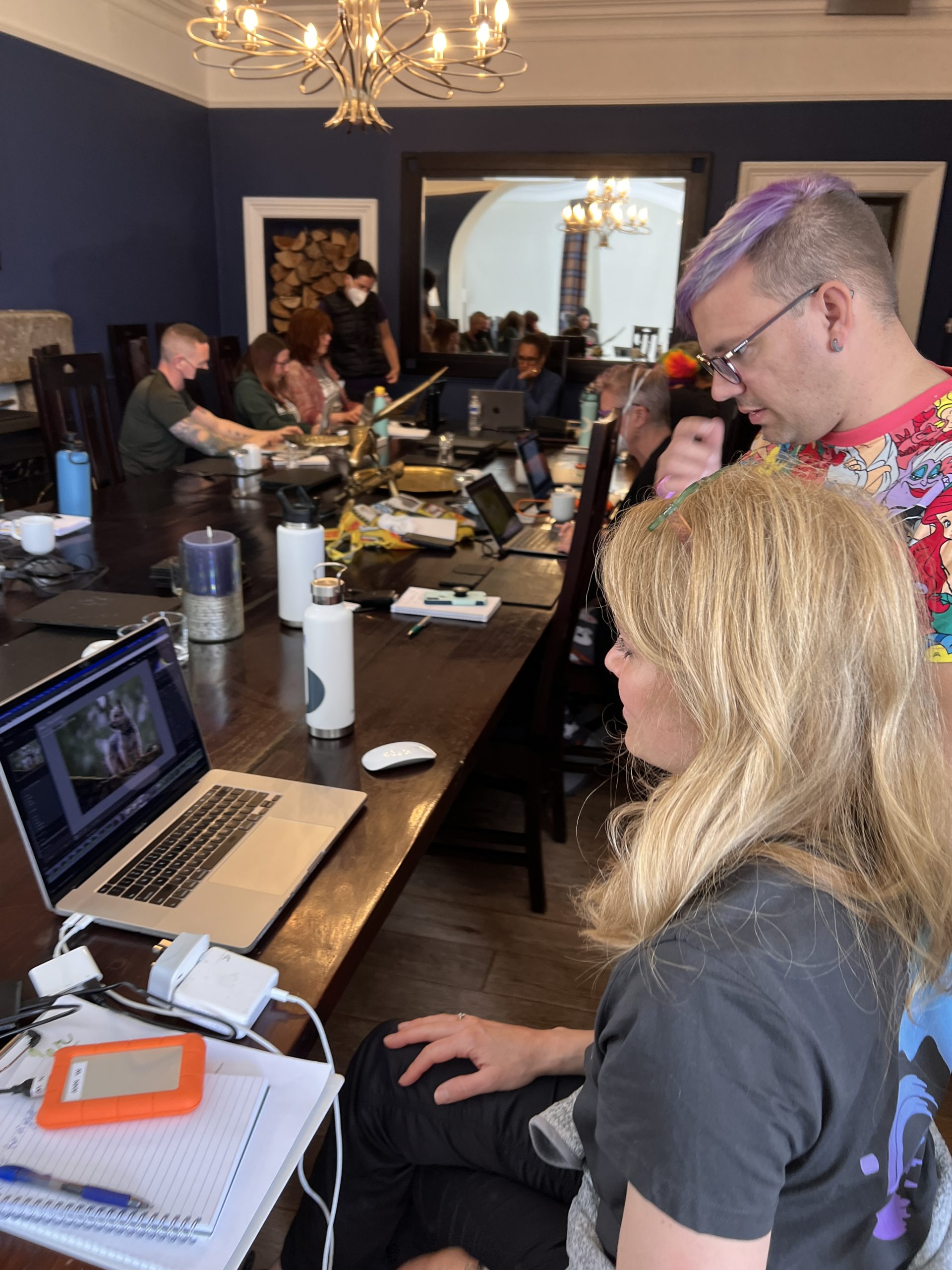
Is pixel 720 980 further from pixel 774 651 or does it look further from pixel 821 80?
pixel 821 80

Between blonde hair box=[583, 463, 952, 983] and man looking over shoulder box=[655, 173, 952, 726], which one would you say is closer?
blonde hair box=[583, 463, 952, 983]

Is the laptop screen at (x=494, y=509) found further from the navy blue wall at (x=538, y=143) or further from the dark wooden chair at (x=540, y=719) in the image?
the navy blue wall at (x=538, y=143)

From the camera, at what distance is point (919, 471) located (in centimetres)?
127

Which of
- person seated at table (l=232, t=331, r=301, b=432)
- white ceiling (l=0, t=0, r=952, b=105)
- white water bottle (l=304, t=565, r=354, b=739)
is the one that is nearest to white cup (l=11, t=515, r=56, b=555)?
white water bottle (l=304, t=565, r=354, b=739)

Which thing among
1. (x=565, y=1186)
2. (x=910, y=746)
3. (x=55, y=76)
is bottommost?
(x=565, y=1186)

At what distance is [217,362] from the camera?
16.5 feet

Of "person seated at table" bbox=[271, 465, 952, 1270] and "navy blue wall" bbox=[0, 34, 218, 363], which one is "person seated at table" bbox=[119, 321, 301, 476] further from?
"person seated at table" bbox=[271, 465, 952, 1270]

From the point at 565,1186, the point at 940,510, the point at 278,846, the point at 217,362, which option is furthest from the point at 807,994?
the point at 217,362

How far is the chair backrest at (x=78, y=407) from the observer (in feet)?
10.7

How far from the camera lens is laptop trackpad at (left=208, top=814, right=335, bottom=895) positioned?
39.3 inches

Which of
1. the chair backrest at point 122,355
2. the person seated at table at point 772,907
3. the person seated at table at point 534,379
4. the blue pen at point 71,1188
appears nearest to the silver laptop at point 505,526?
the person seated at table at point 772,907

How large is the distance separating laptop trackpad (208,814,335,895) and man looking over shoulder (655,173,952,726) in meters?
0.85

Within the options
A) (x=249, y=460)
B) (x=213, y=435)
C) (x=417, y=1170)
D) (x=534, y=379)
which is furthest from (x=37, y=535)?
(x=534, y=379)

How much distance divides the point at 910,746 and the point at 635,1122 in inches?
13.6
